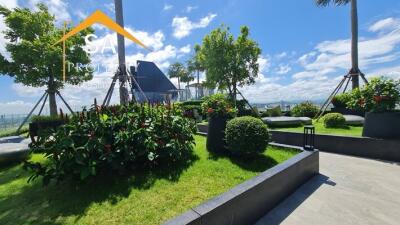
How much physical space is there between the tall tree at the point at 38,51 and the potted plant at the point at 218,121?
1038 cm

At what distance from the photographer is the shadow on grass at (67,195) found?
8.51 feet

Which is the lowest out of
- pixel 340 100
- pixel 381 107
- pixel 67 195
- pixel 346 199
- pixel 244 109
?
pixel 346 199

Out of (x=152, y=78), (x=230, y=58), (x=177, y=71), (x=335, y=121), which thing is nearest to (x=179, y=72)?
(x=177, y=71)

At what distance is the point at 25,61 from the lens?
37.8 feet

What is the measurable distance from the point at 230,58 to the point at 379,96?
10.1m

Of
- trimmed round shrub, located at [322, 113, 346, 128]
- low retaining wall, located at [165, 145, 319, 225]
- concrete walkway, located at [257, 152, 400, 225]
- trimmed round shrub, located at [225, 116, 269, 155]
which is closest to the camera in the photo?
low retaining wall, located at [165, 145, 319, 225]

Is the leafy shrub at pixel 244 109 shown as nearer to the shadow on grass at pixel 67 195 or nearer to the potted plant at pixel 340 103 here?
the potted plant at pixel 340 103

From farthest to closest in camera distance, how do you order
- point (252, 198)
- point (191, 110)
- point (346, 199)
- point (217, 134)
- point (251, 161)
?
point (191, 110) → point (217, 134) → point (251, 161) → point (346, 199) → point (252, 198)

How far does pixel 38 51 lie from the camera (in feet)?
36.8

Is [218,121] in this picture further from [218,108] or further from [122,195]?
[122,195]

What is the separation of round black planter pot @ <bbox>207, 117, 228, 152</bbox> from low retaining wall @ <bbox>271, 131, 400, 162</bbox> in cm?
313

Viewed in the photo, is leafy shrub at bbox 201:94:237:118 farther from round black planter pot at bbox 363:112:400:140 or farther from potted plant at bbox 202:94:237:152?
round black planter pot at bbox 363:112:400:140

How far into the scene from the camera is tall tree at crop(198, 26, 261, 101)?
48.5 feet

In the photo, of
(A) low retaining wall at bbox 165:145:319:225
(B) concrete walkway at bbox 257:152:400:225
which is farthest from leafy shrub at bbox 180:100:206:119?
(B) concrete walkway at bbox 257:152:400:225
